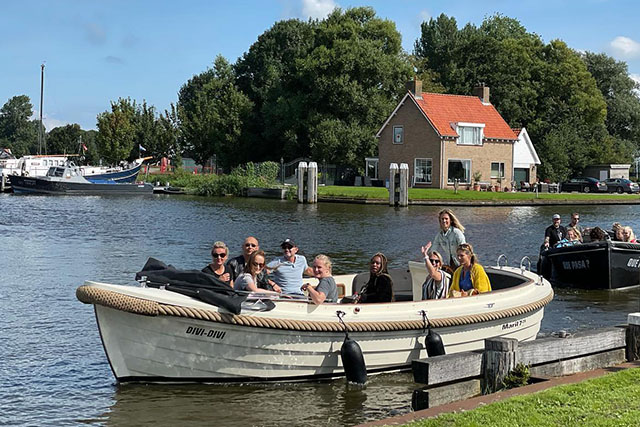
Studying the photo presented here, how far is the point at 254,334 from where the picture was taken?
34.6 ft

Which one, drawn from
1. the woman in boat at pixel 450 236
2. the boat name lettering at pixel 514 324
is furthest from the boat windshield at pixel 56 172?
the boat name lettering at pixel 514 324

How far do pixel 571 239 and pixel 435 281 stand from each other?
10906mm

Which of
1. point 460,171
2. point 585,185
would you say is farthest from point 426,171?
point 585,185

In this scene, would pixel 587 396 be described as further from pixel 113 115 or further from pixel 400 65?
pixel 113 115

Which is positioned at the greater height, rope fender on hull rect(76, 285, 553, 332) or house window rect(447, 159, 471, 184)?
house window rect(447, 159, 471, 184)

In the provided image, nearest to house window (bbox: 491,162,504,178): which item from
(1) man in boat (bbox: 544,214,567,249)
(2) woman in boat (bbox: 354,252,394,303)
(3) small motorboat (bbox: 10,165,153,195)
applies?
(3) small motorboat (bbox: 10,165,153,195)

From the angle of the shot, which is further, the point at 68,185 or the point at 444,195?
the point at 68,185

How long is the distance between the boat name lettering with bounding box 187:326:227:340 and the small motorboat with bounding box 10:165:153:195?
62583 millimetres

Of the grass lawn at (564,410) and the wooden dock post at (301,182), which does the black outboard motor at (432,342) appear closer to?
the grass lawn at (564,410)

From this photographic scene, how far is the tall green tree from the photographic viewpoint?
78875 mm

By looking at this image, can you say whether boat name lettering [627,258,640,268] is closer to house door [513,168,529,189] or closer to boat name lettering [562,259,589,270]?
boat name lettering [562,259,589,270]

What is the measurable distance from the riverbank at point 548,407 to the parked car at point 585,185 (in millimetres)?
63983

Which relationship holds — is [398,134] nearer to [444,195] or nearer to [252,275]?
[444,195]

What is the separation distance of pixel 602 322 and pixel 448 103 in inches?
2029
